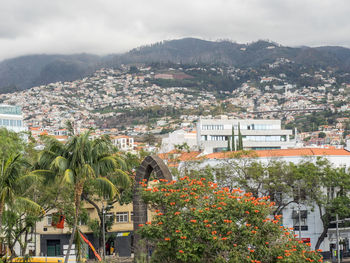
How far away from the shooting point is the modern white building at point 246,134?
3535 inches

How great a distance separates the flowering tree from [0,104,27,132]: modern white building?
7469 centimetres

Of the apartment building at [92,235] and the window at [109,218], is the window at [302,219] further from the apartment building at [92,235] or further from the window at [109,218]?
the window at [109,218]

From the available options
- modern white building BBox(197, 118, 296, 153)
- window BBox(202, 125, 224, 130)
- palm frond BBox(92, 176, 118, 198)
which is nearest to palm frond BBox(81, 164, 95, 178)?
palm frond BBox(92, 176, 118, 198)

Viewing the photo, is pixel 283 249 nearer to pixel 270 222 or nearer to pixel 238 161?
pixel 270 222

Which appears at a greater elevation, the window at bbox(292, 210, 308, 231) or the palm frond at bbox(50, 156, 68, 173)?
the palm frond at bbox(50, 156, 68, 173)

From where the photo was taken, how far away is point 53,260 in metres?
32.5

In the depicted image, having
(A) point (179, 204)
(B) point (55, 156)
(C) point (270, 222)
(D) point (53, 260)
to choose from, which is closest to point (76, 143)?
(B) point (55, 156)

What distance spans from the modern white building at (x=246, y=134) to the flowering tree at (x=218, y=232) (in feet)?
222

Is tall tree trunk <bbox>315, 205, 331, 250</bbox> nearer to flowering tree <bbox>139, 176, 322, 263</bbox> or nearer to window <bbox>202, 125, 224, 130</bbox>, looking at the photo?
flowering tree <bbox>139, 176, 322, 263</bbox>

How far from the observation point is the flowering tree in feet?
61.3

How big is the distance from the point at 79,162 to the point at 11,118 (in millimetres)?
72714

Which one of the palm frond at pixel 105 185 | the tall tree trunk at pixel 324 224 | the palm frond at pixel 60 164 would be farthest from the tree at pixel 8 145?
the tall tree trunk at pixel 324 224

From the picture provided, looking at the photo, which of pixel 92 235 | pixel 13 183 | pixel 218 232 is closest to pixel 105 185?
pixel 13 183

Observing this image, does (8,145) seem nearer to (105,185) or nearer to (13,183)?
(105,185)
